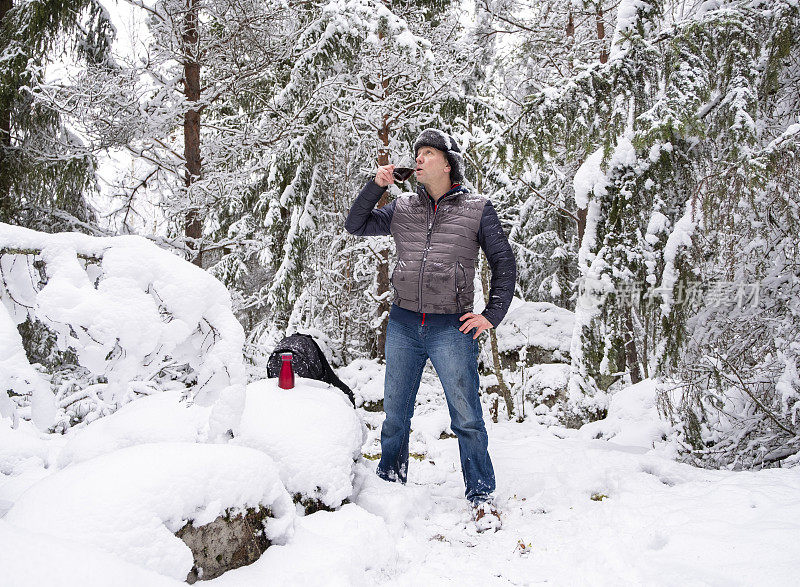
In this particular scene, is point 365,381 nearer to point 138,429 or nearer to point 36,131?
point 138,429

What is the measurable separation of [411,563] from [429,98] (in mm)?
6960

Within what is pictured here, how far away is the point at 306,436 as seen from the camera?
2.94m

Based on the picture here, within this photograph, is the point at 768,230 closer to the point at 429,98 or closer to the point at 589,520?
the point at 589,520

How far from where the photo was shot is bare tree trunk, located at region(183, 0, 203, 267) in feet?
21.7

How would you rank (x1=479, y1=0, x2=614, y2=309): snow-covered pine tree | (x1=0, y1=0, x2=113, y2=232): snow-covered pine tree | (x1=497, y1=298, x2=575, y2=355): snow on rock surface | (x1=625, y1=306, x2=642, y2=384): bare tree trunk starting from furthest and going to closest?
(x1=497, y1=298, x2=575, y2=355): snow on rock surface → (x1=0, y1=0, x2=113, y2=232): snow-covered pine tree → (x1=625, y1=306, x2=642, y2=384): bare tree trunk → (x1=479, y1=0, x2=614, y2=309): snow-covered pine tree

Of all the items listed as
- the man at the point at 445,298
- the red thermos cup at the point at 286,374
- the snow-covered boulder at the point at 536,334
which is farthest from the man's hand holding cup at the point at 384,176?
the snow-covered boulder at the point at 536,334

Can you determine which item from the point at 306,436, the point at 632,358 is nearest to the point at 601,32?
Answer: the point at 632,358

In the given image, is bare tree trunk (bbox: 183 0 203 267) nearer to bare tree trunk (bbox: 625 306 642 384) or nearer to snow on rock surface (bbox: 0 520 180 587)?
snow on rock surface (bbox: 0 520 180 587)

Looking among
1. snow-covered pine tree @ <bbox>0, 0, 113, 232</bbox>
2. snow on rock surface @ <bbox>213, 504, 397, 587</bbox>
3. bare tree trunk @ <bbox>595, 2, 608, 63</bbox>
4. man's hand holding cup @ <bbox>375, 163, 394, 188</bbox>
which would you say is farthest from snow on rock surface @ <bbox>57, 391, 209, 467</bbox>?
bare tree trunk @ <bbox>595, 2, 608, 63</bbox>

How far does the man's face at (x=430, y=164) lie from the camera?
3.24 metres

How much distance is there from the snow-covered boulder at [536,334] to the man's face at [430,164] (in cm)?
795

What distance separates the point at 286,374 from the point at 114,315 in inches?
65.3

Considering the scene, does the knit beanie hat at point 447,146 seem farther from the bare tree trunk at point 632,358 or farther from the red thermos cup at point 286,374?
the bare tree trunk at point 632,358

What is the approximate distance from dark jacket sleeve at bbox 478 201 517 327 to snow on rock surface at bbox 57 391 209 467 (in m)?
1.92
